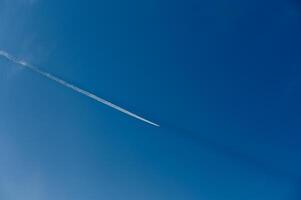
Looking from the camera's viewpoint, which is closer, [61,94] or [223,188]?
[223,188]

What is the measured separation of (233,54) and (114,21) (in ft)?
1.12

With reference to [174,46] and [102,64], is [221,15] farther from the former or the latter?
[102,64]

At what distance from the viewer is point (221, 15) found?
97 centimetres

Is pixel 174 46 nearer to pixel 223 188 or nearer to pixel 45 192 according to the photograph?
pixel 223 188

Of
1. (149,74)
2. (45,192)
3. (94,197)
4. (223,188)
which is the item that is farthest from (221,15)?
(45,192)

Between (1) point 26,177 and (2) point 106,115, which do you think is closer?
(2) point 106,115

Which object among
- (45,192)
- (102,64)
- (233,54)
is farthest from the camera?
(45,192)

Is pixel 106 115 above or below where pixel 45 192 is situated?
above

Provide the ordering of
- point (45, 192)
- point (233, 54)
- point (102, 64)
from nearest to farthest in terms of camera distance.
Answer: point (233, 54) → point (102, 64) → point (45, 192)

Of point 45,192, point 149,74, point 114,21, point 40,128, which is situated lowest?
point 45,192

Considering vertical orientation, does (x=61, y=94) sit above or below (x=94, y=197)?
above

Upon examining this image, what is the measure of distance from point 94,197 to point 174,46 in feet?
1.65

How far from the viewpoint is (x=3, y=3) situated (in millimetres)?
1246

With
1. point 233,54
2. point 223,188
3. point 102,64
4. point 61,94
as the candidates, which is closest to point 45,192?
point 61,94
